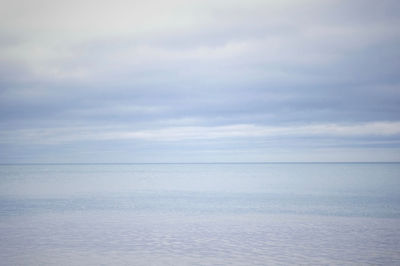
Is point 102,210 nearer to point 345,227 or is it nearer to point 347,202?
point 345,227

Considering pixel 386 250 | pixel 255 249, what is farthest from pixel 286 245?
pixel 386 250

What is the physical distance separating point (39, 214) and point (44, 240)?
1317 cm

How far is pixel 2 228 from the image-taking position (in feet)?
103

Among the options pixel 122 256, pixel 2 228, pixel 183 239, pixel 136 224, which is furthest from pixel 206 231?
pixel 2 228

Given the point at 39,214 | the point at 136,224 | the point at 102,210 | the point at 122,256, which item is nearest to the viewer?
the point at 122,256

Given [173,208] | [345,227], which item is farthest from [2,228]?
[345,227]

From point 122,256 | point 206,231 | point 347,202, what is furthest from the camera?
point 347,202

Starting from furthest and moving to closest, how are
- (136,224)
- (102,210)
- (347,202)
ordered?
(347,202) < (102,210) < (136,224)

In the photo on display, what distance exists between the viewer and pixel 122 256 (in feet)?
74.1

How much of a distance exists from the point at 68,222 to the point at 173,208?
42.8ft

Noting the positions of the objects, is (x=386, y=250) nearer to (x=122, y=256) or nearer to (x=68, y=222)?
(x=122, y=256)

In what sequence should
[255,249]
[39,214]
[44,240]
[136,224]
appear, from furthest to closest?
[39,214]
[136,224]
[44,240]
[255,249]

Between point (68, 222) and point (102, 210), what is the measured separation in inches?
327

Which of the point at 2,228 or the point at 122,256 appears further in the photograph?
the point at 2,228
